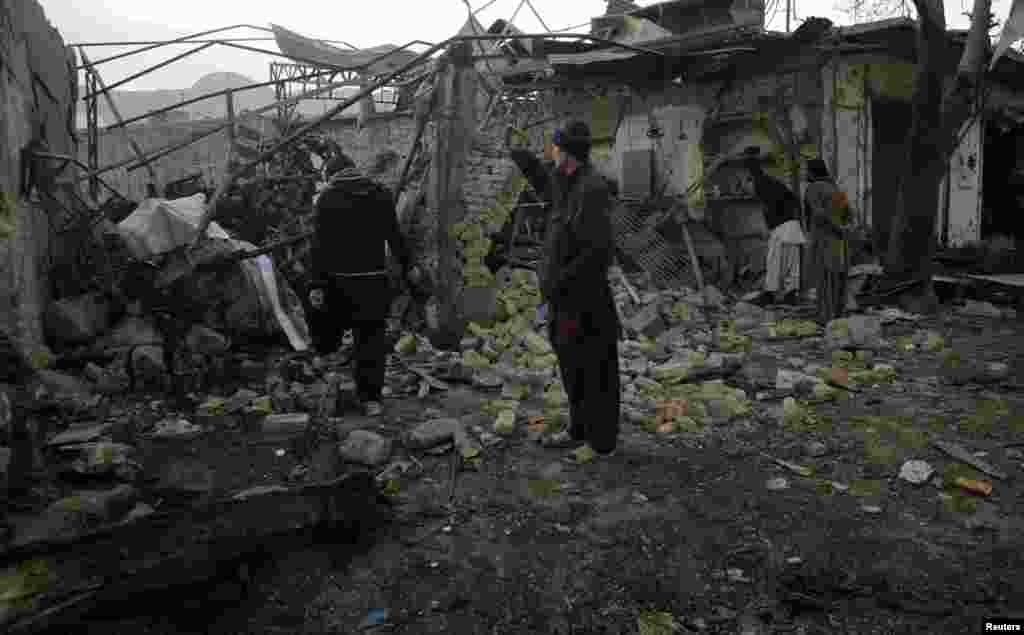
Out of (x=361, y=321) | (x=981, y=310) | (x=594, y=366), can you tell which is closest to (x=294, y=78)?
(x=361, y=321)

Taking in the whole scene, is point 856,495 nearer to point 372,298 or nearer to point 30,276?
point 372,298

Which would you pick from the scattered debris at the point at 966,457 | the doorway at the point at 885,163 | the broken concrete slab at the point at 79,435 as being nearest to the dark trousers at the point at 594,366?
the scattered debris at the point at 966,457

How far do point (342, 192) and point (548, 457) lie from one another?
2.22m

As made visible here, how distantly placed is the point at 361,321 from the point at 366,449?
1.14m

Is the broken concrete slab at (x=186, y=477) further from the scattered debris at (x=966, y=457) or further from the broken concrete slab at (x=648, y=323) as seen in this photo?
the broken concrete slab at (x=648, y=323)

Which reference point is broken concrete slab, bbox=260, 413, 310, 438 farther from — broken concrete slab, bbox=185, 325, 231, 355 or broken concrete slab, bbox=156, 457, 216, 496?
broken concrete slab, bbox=185, 325, 231, 355

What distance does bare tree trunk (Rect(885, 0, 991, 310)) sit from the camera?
7676 mm

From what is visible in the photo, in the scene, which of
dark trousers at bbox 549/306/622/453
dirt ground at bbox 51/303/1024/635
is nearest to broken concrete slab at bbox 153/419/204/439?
dirt ground at bbox 51/303/1024/635

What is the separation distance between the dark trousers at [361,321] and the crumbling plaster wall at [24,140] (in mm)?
2062

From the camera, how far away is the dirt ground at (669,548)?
2.48 m

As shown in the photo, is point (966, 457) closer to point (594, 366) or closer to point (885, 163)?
point (594, 366)

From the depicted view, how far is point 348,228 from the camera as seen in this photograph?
477 cm

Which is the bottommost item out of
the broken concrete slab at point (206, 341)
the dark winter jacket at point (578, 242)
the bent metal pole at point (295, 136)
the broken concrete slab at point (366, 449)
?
the broken concrete slab at point (366, 449)

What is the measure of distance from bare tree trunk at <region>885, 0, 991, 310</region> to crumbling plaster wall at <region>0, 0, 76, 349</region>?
28.1ft
